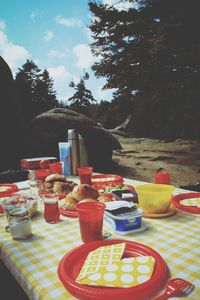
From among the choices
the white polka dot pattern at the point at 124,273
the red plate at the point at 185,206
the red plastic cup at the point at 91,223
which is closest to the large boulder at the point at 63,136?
the red plate at the point at 185,206

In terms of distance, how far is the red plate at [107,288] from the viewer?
0.72 m

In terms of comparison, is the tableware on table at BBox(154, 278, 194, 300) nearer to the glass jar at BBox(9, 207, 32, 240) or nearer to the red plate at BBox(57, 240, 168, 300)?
the red plate at BBox(57, 240, 168, 300)

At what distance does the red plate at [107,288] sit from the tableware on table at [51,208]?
42 cm

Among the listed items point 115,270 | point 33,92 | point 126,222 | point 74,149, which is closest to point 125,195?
point 126,222

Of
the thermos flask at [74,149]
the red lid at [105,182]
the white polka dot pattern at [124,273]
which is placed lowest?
the white polka dot pattern at [124,273]

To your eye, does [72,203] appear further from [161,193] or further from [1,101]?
[1,101]

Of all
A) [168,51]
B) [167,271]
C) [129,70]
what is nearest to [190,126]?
[168,51]

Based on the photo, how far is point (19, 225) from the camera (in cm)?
120

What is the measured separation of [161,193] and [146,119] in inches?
321

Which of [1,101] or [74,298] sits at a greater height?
[1,101]

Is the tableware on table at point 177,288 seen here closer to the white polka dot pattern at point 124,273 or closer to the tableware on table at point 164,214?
the white polka dot pattern at point 124,273

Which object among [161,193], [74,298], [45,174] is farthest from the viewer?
[45,174]

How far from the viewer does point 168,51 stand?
7656 millimetres

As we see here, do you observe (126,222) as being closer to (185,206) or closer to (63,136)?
(185,206)
